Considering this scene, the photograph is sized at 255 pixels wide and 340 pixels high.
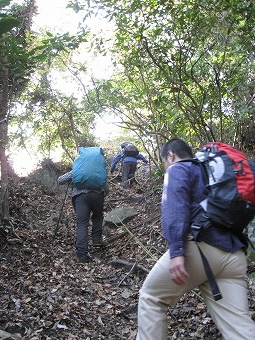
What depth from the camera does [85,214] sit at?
23.8 feet

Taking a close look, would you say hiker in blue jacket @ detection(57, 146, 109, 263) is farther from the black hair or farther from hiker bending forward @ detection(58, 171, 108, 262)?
the black hair

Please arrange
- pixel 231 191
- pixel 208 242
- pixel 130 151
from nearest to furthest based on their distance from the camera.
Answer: pixel 231 191 → pixel 208 242 → pixel 130 151

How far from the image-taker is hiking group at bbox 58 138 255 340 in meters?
2.64

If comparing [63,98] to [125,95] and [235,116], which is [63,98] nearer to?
[125,95]

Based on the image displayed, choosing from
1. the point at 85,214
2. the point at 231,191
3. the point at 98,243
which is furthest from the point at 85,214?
the point at 231,191

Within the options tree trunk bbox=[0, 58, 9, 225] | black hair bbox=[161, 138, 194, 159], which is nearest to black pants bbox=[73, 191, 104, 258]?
tree trunk bbox=[0, 58, 9, 225]

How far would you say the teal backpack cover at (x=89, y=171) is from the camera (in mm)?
7059

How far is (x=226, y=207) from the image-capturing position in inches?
104

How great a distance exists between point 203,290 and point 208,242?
417mm

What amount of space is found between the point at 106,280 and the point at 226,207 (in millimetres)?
3950

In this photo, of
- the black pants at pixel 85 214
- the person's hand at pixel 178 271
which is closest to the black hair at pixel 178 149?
the person's hand at pixel 178 271

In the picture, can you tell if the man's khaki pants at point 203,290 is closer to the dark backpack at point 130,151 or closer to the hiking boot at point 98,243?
the hiking boot at point 98,243

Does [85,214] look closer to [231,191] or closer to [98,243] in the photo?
[98,243]

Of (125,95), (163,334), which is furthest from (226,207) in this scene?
(125,95)
